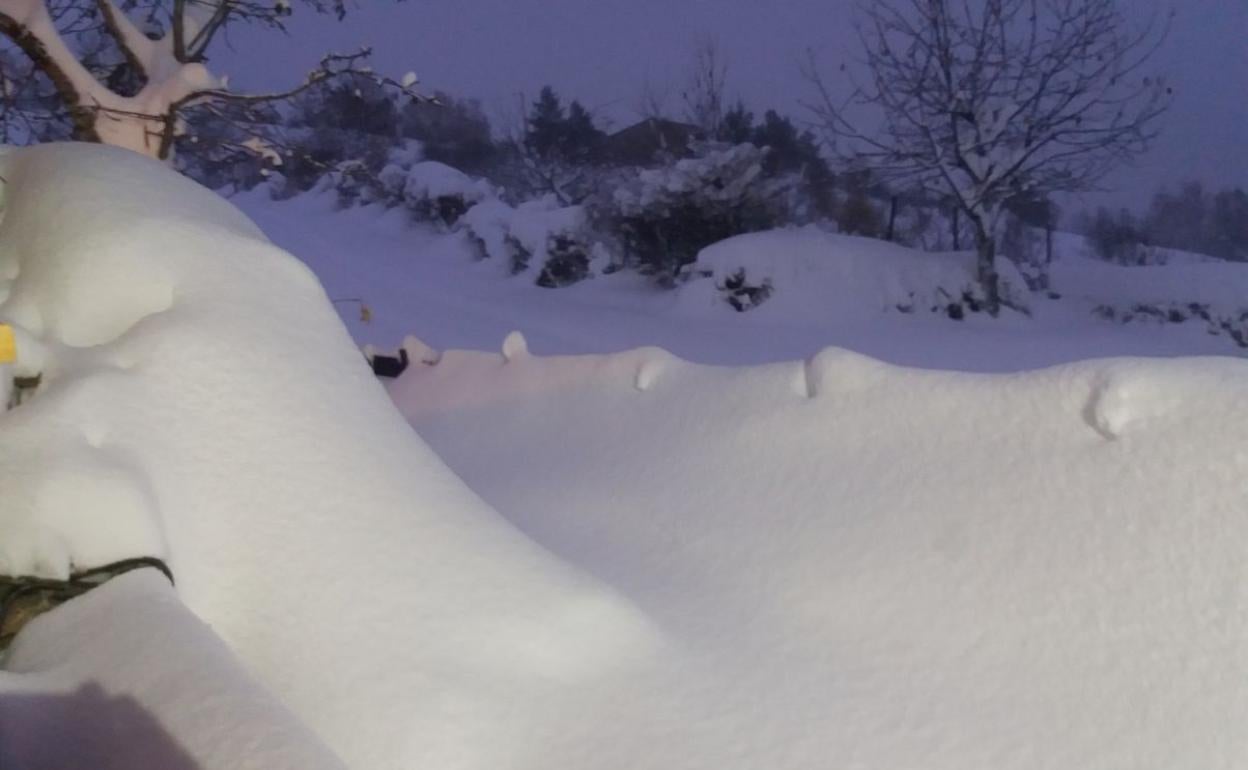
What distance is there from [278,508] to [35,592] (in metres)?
0.40

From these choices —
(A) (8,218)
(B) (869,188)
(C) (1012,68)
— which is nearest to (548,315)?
(B) (869,188)

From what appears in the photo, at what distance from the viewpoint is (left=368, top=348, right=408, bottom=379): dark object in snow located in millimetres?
4082

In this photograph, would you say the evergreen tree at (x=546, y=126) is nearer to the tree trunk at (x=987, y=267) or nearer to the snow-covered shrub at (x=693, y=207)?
the snow-covered shrub at (x=693, y=207)

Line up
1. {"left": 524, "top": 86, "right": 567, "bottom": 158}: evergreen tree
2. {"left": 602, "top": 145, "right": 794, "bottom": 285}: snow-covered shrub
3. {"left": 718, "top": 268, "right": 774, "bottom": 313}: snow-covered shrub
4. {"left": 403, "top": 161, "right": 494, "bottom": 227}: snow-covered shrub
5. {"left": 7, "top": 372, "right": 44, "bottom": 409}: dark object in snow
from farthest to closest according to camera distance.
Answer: {"left": 524, "top": 86, "right": 567, "bottom": 158}: evergreen tree, {"left": 403, "top": 161, "right": 494, "bottom": 227}: snow-covered shrub, {"left": 602, "top": 145, "right": 794, "bottom": 285}: snow-covered shrub, {"left": 718, "top": 268, "right": 774, "bottom": 313}: snow-covered shrub, {"left": 7, "top": 372, "right": 44, "bottom": 409}: dark object in snow

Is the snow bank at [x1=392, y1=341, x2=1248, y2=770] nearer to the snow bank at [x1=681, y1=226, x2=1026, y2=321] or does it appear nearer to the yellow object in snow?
the yellow object in snow

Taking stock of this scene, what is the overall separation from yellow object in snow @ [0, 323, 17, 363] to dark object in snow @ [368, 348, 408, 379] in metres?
2.52

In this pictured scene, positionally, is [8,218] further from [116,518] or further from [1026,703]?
[1026,703]

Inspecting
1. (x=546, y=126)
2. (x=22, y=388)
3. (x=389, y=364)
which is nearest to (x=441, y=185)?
(x=546, y=126)

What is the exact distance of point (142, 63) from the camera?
4250 millimetres

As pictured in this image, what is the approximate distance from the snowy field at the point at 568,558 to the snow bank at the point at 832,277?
→ 5723 millimetres

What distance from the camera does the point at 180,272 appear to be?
1.91 metres

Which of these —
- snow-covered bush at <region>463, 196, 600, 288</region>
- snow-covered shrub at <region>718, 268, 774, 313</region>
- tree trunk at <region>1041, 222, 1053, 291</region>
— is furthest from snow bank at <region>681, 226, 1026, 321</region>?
snow-covered bush at <region>463, 196, 600, 288</region>

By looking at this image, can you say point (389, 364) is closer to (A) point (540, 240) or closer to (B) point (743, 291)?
(B) point (743, 291)

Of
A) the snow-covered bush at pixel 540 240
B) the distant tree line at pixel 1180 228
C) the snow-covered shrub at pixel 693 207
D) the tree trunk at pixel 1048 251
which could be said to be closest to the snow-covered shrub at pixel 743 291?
the snow-covered shrub at pixel 693 207
